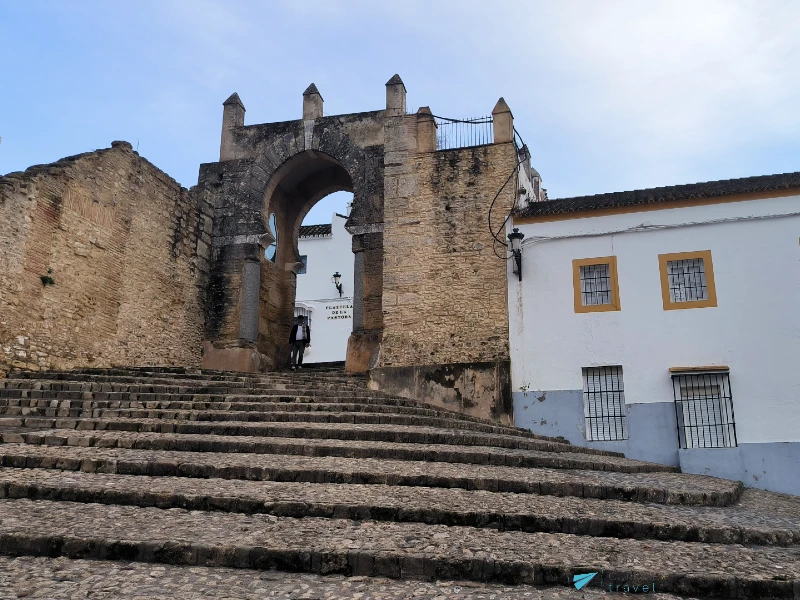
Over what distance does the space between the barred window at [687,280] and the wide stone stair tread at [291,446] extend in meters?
5.26

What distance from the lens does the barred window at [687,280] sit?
12164 mm

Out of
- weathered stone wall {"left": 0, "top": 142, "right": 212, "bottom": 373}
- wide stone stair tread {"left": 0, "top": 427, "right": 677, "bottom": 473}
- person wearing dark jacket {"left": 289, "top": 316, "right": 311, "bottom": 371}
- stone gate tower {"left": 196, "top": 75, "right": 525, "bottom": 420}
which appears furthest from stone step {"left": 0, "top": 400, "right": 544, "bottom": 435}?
person wearing dark jacket {"left": 289, "top": 316, "right": 311, "bottom": 371}

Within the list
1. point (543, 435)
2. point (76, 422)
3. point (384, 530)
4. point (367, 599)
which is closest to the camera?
point (367, 599)

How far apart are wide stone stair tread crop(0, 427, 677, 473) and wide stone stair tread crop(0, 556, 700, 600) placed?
2875mm

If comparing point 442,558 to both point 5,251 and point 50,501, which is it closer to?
point 50,501

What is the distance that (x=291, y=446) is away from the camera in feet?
24.2

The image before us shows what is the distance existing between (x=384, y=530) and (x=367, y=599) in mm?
1066

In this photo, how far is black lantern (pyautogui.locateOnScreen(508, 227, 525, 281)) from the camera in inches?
508

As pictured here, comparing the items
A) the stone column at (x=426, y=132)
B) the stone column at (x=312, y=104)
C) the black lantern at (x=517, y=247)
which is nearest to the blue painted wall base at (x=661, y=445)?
the black lantern at (x=517, y=247)

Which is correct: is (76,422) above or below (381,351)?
below

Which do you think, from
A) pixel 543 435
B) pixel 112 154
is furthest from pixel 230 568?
pixel 112 154

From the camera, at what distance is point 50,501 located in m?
5.71

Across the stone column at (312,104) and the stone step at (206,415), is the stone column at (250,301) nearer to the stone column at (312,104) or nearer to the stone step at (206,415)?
the stone column at (312,104)

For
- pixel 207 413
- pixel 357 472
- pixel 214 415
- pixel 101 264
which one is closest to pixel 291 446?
pixel 357 472
